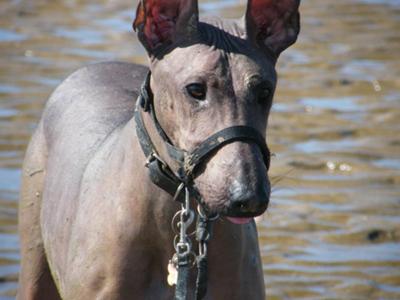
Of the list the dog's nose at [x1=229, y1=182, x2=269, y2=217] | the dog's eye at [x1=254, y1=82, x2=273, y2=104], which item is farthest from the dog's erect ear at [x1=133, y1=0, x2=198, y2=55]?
the dog's nose at [x1=229, y1=182, x2=269, y2=217]

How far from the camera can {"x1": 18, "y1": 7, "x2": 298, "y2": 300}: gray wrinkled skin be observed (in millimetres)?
4297

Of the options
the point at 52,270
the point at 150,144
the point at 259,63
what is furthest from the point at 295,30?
the point at 52,270

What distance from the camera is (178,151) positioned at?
4.41m

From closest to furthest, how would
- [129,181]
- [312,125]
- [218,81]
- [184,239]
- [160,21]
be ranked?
[218,81] → [160,21] → [184,239] → [129,181] → [312,125]

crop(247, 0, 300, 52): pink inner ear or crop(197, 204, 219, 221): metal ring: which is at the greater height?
crop(247, 0, 300, 52): pink inner ear

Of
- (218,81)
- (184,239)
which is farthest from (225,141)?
(184,239)

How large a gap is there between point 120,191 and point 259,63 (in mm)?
883

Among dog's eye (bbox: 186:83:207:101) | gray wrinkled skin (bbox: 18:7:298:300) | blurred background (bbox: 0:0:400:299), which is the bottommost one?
blurred background (bbox: 0:0:400:299)

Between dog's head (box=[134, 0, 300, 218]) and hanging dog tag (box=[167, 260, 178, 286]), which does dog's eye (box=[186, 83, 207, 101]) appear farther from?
hanging dog tag (box=[167, 260, 178, 286])

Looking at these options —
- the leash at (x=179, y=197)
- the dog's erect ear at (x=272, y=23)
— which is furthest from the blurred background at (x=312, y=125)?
the dog's erect ear at (x=272, y=23)

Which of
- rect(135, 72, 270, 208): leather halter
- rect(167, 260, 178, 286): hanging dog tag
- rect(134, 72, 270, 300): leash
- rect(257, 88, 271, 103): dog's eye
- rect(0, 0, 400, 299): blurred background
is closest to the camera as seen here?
rect(135, 72, 270, 208): leather halter

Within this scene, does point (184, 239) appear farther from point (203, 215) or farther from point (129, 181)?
point (129, 181)

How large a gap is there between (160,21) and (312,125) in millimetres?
5531

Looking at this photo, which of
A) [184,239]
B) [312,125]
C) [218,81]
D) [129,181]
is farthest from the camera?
[312,125]
